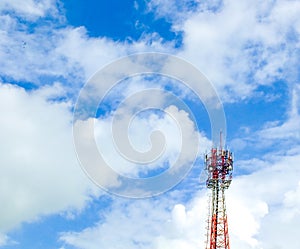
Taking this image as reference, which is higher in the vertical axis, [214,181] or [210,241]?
[214,181]

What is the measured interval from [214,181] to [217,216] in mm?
7732

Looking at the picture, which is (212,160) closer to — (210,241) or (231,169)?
(231,169)

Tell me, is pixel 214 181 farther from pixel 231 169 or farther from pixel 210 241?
pixel 210 241

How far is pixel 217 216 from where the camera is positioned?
13462 cm

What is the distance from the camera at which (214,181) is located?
137m

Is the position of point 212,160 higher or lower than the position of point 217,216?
higher

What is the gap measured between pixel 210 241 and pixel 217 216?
5803 mm

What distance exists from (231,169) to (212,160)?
4591 millimetres

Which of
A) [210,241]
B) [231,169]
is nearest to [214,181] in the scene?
[231,169]

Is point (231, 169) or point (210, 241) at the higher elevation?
point (231, 169)

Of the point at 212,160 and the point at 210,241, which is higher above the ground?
the point at 212,160

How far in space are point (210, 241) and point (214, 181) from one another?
13283 millimetres

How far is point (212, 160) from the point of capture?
138 meters

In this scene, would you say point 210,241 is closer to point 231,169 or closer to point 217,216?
point 217,216
